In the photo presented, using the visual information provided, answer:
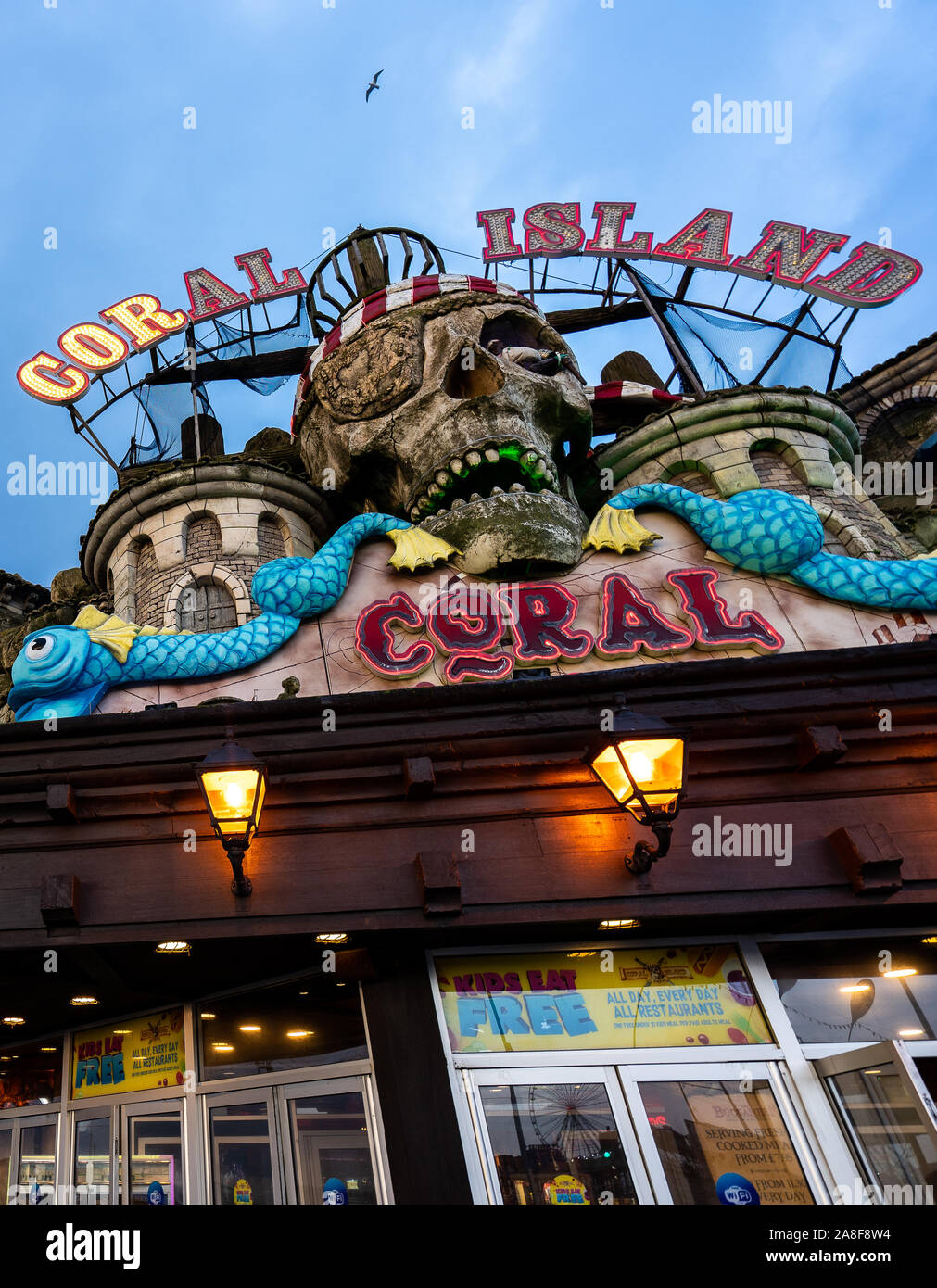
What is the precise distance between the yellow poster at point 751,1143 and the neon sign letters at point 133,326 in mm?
15316

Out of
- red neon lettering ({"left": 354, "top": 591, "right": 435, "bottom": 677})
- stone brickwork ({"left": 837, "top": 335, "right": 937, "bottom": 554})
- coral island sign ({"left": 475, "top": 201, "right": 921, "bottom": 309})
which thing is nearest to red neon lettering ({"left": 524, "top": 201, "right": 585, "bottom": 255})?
coral island sign ({"left": 475, "top": 201, "right": 921, "bottom": 309})

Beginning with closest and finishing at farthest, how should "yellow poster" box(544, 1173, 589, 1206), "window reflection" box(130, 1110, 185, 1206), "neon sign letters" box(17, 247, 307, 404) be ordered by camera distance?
"yellow poster" box(544, 1173, 589, 1206) → "window reflection" box(130, 1110, 185, 1206) → "neon sign letters" box(17, 247, 307, 404)

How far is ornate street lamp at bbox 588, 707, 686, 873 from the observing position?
16.1 feet

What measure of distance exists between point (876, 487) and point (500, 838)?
14972 millimetres

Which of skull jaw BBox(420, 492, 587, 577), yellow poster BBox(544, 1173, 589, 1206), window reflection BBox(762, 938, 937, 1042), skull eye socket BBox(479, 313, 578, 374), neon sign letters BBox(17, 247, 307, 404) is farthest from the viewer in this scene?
neon sign letters BBox(17, 247, 307, 404)

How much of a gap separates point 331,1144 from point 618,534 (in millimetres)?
5994

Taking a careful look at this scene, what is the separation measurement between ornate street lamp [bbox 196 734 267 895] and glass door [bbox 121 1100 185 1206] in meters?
2.99

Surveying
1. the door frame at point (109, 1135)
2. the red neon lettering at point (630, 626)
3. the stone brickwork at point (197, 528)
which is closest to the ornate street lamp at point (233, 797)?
the door frame at point (109, 1135)

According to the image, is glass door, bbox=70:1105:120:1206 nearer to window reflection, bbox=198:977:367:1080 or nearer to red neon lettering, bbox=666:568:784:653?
window reflection, bbox=198:977:367:1080

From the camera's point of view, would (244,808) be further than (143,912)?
No

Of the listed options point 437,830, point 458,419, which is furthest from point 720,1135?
point 458,419
